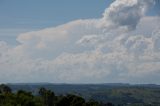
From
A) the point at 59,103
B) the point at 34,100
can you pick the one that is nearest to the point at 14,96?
the point at 34,100

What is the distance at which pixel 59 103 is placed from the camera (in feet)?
651

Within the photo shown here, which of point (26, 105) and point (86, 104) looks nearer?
point (26, 105)

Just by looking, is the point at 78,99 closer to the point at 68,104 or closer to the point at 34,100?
the point at 68,104

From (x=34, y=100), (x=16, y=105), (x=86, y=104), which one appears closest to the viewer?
(x=16, y=105)

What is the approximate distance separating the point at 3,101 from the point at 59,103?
108 ft

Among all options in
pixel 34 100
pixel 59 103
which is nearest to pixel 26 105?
pixel 34 100

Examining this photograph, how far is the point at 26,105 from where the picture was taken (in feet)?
572

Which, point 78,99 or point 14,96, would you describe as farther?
point 78,99

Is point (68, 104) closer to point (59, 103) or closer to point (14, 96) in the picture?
point (59, 103)

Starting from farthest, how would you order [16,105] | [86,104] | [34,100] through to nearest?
[86,104]
[34,100]
[16,105]

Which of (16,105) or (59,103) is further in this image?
(59,103)

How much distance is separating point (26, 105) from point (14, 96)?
422 inches

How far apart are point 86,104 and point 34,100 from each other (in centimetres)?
2669

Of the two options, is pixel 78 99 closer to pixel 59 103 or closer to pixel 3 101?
pixel 59 103
